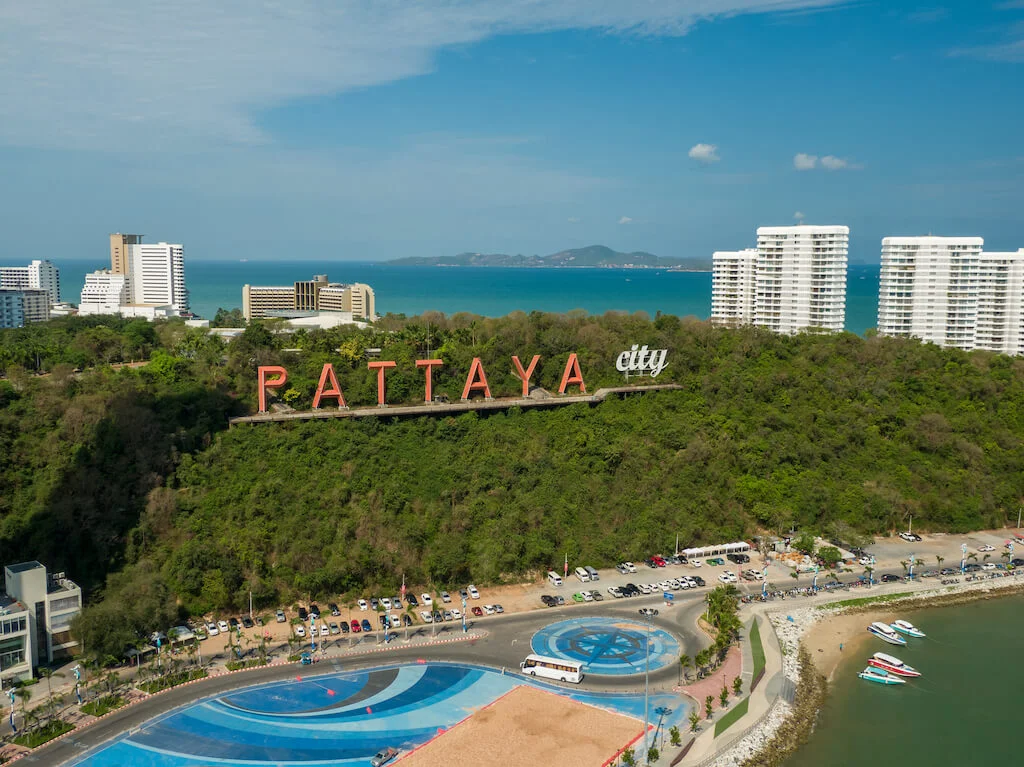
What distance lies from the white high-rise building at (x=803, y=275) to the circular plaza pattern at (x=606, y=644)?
244 feet

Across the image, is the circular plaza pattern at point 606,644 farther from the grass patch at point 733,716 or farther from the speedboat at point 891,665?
the speedboat at point 891,665

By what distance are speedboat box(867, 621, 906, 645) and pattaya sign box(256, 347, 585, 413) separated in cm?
3016

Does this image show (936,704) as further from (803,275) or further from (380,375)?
(803,275)

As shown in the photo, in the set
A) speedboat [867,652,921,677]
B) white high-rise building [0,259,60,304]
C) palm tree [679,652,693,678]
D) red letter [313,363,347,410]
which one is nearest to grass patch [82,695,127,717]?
red letter [313,363,347,410]

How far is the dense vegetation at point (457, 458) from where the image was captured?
161ft

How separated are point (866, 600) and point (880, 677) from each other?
9.53 meters

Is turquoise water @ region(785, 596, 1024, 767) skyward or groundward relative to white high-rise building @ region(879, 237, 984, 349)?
groundward

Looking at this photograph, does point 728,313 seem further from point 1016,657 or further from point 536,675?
point 536,675

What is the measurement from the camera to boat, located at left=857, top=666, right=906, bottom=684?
141ft

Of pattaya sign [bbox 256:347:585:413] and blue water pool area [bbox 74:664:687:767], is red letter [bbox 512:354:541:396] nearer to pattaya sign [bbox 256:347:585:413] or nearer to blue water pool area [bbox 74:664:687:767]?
pattaya sign [bbox 256:347:585:413]

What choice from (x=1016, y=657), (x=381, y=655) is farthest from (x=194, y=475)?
(x=1016, y=657)

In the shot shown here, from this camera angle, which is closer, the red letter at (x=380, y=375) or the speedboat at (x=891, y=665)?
the speedboat at (x=891, y=665)

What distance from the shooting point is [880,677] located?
43.1m

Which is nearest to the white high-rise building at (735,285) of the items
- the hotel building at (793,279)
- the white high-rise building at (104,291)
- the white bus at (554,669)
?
the hotel building at (793,279)
